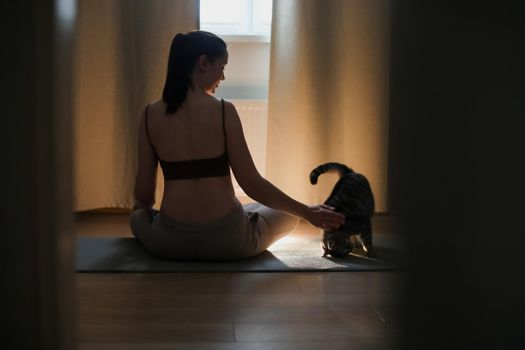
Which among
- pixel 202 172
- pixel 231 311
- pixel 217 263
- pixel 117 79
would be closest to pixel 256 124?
pixel 117 79

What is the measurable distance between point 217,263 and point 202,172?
0.31 metres

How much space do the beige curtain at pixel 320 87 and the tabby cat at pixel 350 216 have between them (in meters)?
0.77

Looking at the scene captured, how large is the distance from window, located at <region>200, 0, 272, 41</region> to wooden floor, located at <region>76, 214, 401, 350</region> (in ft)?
5.57

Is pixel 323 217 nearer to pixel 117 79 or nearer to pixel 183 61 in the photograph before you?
pixel 183 61

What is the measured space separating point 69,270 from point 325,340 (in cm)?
82

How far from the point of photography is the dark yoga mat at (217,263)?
6.31 ft

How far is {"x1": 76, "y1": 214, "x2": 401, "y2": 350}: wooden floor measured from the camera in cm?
121

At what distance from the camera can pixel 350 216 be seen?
7.02 ft

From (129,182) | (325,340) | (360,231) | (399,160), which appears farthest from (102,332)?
(129,182)

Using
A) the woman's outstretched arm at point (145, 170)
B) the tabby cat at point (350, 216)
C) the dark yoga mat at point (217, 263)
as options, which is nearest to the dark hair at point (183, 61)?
the woman's outstretched arm at point (145, 170)

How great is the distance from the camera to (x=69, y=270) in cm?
50

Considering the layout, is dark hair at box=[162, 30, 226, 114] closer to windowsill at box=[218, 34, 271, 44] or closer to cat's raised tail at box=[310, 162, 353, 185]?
cat's raised tail at box=[310, 162, 353, 185]

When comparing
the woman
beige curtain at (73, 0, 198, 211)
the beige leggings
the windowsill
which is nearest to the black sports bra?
the woman

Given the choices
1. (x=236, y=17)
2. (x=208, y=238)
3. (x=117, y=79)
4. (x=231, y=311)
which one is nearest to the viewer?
(x=231, y=311)
